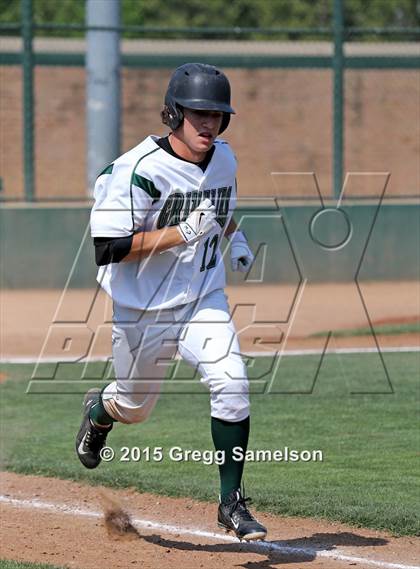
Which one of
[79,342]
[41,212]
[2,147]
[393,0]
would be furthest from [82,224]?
[393,0]

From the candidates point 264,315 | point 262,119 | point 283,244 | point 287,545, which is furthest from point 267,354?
point 262,119

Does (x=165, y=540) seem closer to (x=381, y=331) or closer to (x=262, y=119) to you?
(x=381, y=331)

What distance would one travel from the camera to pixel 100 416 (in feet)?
20.0

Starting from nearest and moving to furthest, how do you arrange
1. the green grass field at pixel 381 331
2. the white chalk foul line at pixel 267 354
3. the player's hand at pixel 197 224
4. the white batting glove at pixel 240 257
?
1. the player's hand at pixel 197 224
2. the white batting glove at pixel 240 257
3. the white chalk foul line at pixel 267 354
4. the green grass field at pixel 381 331

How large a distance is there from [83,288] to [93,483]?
8040 mm

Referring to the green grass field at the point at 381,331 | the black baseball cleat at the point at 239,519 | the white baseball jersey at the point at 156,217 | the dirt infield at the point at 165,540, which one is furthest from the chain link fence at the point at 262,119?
the black baseball cleat at the point at 239,519

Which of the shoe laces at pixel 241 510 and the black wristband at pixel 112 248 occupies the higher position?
the black wristband at pixel 112 248

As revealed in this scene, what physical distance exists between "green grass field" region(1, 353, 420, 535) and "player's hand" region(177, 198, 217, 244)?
177 centimetres

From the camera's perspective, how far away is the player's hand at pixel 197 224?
5.29 metres

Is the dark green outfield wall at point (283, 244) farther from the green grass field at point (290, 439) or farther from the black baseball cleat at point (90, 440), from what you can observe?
the black baseball cleat at point (90, 440)

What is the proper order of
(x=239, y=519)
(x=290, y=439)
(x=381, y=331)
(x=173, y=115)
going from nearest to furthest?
(x=239, y=519)
(x=173, y=115)
(x=290, y=439)
(x=381, y=331)

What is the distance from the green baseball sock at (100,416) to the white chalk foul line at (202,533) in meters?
0.51

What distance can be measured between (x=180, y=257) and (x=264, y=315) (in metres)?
7.62

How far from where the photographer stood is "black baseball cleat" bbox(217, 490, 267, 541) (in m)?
5.00
